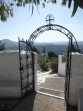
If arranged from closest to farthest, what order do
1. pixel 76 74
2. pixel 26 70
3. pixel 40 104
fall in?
pixel 76 74
pixel 40 104
pixel 26 70

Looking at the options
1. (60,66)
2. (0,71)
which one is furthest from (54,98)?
(60,66)

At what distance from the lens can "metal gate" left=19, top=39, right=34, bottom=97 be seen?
8.63 meters

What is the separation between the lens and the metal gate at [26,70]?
28.3 ft

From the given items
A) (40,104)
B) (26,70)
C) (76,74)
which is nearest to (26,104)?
(40,104)

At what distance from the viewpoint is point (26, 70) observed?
899cm

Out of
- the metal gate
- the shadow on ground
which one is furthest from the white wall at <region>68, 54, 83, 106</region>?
the metal gate

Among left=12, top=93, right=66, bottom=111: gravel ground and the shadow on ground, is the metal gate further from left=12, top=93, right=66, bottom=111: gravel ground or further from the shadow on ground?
left=12, top=93, right=66, bottom=111: gravel ground

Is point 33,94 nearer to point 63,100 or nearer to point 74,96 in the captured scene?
point 63,100

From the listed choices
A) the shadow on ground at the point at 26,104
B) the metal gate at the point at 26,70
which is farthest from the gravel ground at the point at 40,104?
the metal gate at the point at 26,70

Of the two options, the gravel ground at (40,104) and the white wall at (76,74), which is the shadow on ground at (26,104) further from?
the white wall at (76,74)

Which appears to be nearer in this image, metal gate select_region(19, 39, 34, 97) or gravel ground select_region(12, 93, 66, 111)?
gravel ground select_region(12, 93, 66, 111)

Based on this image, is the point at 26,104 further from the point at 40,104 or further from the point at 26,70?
the point at 26,70

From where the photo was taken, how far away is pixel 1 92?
8422mm

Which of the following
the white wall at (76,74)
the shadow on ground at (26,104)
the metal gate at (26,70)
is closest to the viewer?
the shadow on ground at (26,104)
